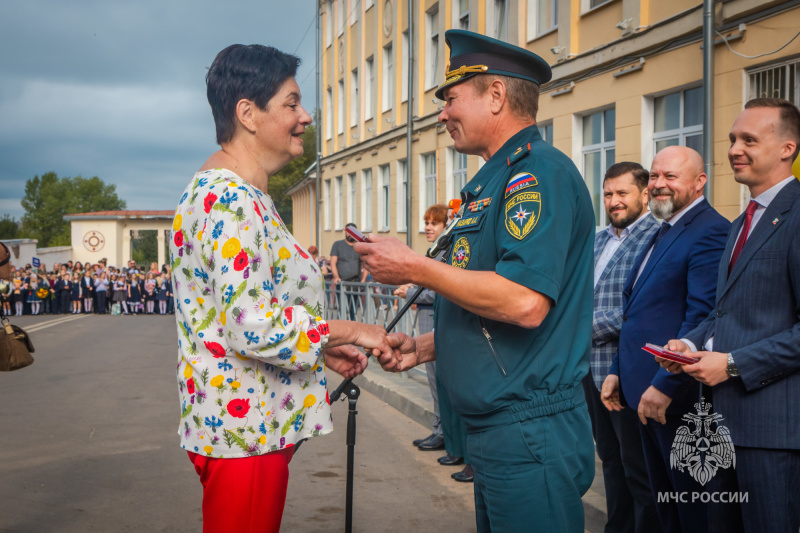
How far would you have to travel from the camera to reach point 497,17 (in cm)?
1725

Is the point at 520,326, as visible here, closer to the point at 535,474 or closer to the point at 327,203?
the point at 535,474

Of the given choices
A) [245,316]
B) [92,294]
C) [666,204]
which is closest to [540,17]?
[666,204]

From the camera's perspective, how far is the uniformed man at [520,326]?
2.12 metres

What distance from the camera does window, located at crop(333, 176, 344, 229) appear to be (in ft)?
106

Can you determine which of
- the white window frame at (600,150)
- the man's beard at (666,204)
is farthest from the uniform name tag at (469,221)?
the white window frame at (600,150)

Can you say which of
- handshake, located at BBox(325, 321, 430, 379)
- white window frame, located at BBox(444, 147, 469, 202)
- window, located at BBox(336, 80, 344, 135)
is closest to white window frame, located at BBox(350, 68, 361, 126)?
window, located at BBox(336, 80, 344, 135)

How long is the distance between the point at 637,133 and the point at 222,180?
1102 cm

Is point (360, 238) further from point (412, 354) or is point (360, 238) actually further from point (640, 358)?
point (640, 358)

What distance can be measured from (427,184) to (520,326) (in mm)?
20185

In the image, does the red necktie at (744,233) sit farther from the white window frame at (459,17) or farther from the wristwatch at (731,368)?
the white window frame at (459,17)

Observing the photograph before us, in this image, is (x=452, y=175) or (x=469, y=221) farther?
(x=452, y=175)

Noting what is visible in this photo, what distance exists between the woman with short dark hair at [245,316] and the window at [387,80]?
2369 centimetres

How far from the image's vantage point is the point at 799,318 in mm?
2785

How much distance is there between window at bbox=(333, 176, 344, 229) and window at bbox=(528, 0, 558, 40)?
17.4 metres
